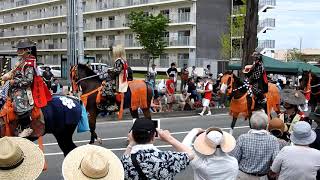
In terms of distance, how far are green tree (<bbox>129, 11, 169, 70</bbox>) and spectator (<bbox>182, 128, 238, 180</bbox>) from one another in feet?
142

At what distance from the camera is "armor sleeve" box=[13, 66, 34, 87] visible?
8.57 metres

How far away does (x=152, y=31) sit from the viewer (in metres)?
48.2

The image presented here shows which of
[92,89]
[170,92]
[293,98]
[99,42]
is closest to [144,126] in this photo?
[293,98]

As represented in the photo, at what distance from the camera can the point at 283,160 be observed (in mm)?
5344

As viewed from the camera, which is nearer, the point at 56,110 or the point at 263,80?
the point at 56,110

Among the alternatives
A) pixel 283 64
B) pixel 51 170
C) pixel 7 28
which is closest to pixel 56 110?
pixel 51 170

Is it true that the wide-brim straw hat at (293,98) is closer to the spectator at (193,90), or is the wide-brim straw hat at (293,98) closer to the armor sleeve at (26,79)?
the armor sleeve at (26,79)

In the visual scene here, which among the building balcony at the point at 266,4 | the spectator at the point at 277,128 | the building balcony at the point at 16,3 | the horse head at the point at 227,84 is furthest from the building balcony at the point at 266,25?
the spectator at the point at 277,128

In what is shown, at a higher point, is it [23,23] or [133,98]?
[23,23]

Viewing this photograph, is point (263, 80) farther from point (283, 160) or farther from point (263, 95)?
Result: point (283, 160)

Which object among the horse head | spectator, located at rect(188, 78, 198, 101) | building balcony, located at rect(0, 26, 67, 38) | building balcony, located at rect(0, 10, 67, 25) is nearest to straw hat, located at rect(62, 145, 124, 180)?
the horse head

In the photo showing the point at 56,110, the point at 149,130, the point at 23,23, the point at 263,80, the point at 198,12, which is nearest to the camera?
the point at 149,130

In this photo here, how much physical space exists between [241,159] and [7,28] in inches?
3502

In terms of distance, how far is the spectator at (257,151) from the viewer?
5.70 meters
